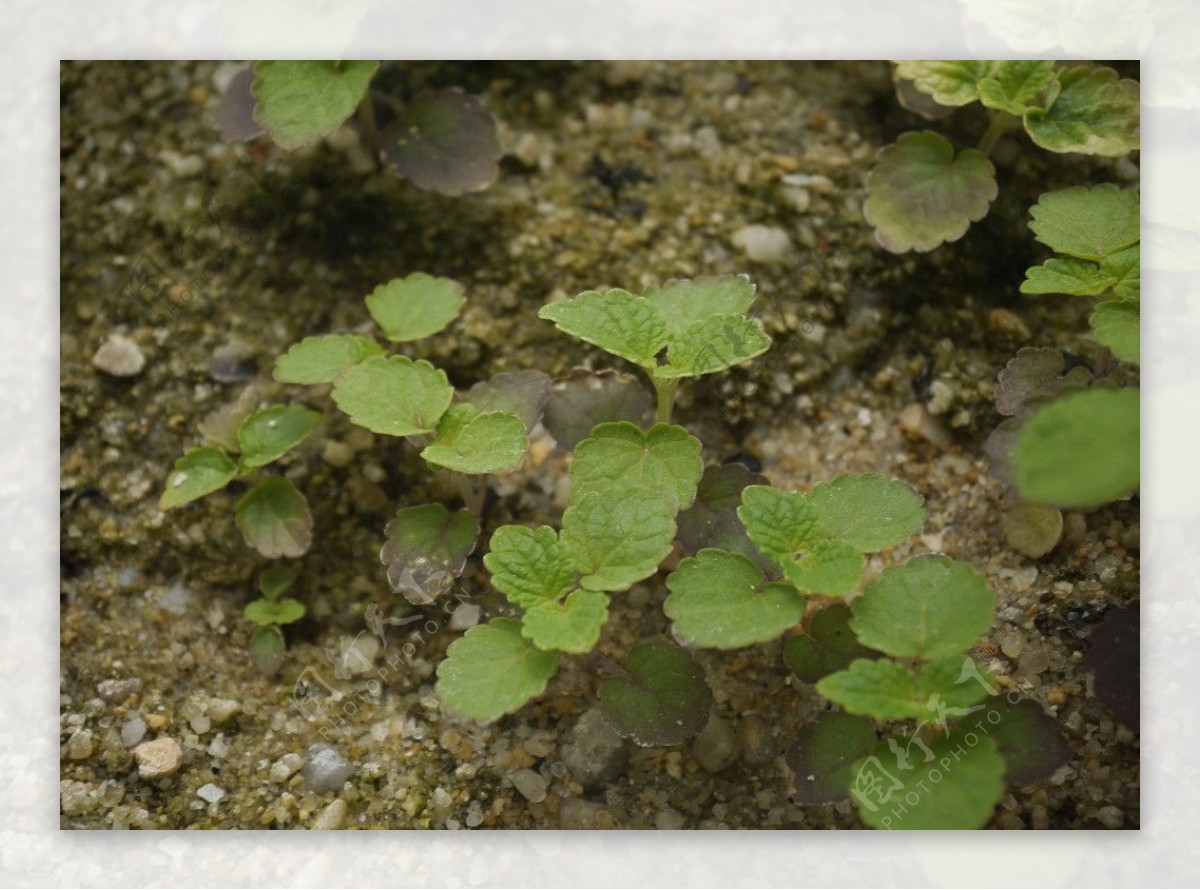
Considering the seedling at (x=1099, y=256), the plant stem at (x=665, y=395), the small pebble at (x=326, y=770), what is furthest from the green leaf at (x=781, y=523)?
the small pebble at (x=326, y=770)

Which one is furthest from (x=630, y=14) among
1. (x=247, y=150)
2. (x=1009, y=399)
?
(x=1009, y=399)

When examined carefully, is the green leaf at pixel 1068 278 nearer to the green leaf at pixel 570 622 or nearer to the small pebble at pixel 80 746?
the green leaf at pixel 570 622

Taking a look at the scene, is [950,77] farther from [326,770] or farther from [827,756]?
[326,770]

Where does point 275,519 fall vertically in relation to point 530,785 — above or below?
above

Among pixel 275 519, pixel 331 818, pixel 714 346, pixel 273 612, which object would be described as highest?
pixel 714 346

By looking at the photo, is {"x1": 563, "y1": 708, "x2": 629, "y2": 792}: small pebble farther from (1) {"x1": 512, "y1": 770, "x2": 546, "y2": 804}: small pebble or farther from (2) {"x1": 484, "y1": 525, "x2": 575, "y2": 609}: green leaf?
(2) {"x1": 484, "y1": 525, "x2": 575, "y2": 609}: green leaf

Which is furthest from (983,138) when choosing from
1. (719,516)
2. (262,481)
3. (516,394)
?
(262,481)
